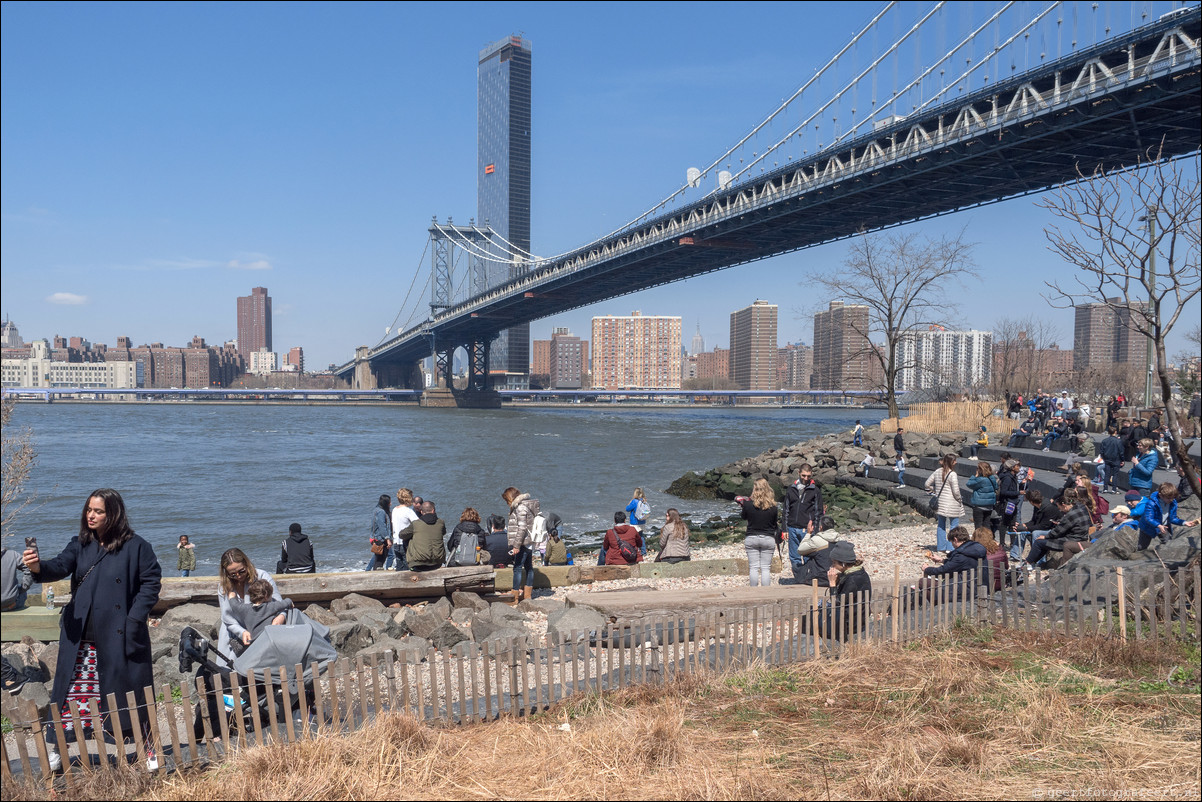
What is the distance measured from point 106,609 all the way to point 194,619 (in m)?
4.56

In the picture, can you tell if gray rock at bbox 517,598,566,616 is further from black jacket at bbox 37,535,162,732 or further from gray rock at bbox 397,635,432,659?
black jacket at bbox 37,535,162,732

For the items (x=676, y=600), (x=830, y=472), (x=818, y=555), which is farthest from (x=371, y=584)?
(x=830, y=472)

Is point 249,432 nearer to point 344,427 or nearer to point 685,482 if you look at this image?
point 344,427

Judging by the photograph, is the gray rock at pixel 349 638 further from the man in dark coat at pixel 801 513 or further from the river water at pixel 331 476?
the river water at pixel 331 476

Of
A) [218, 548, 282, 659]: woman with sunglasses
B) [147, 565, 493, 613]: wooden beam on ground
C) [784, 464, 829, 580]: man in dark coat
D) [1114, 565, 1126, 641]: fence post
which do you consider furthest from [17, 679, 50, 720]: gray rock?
[784, 464, 829, 580]: man in dark coat

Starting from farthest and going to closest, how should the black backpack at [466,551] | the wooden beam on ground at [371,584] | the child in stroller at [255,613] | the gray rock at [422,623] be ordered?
the black backpack at [466,551] < the wooden beam on ground at [371,584] < the gray rock at [422,623] < the child in stroller at [255,613]

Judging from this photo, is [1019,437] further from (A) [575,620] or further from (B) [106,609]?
(B) [106,609]

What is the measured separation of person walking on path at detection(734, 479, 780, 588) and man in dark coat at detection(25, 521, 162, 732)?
6.04 meters

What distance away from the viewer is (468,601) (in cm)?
951

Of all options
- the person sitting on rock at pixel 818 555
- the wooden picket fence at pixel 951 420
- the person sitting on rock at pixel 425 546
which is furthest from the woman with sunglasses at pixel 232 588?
the wooden picket fence at pixel 951 420

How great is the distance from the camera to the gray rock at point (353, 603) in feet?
29.7

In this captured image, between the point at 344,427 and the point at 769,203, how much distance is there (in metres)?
37.8

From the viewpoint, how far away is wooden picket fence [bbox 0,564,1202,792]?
4285mm

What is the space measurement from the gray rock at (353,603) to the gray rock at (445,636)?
1504 millimetres
